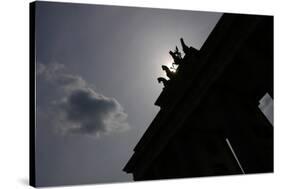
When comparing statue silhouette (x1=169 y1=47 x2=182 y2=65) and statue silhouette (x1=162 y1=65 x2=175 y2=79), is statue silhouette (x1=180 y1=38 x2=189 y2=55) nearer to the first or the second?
statue silhouette (x1=169 y1=47 x2=182 y2=65)

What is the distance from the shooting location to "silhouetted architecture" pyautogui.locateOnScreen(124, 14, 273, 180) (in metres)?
9.26

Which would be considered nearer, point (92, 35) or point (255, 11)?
point (92, 35)

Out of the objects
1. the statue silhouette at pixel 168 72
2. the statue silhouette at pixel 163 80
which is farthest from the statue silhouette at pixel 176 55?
the statue silhouette at pixel 163 80

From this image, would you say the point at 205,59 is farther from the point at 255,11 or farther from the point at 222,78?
the point at 255,11

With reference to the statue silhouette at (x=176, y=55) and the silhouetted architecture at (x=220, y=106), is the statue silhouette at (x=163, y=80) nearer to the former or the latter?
the silhouetted architecture at (x=220, y=106)

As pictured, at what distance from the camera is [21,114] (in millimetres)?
7582

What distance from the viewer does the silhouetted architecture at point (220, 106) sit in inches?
364

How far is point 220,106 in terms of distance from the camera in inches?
398

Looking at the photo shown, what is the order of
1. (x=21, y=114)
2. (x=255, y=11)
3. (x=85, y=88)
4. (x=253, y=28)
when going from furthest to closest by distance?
(x=255, y=11) → (x=253, y=28) → (x=85, y=88) → (x=21, y=114)

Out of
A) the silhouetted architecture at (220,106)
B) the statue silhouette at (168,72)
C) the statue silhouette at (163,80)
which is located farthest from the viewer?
the silhouetted architecture at (220,106)

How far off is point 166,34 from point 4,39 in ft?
13.0

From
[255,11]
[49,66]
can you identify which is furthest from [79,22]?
[255,11]

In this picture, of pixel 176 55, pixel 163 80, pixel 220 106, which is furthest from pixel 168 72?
pixel 220 106

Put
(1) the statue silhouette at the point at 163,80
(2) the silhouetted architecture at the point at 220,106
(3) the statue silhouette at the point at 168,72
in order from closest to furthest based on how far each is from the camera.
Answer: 1. (1) the statue silhouette at the point at 163,80
2. (3) the statue silhouette at the point at 168,72
3. (2) the silhouetted architecture at the point at 220,106
